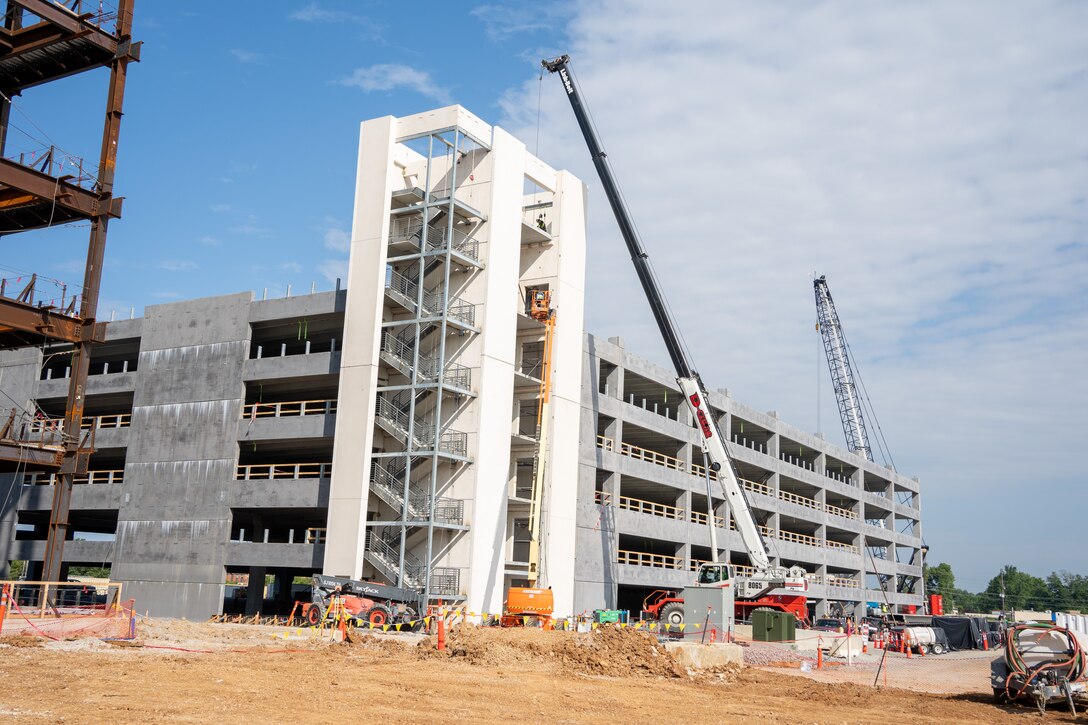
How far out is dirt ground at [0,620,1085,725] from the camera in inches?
690

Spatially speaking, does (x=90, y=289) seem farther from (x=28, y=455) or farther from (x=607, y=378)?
(x=607, y=378)

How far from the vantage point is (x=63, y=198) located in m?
38.2

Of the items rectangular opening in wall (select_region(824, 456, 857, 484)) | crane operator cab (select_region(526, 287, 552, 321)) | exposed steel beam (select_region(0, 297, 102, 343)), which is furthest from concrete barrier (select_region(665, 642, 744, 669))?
rectangular opening in wall (select_region(824, 456, 857, 484))

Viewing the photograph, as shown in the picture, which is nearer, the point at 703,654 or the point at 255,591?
the point at 703,654

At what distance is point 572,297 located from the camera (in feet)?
173

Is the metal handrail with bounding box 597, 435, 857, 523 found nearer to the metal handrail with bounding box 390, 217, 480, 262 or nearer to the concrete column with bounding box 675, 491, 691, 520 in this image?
the concrete column with bounding box 675, 491, 691, 520

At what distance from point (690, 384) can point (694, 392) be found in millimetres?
481

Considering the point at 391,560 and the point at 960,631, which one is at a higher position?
the point at 391,560

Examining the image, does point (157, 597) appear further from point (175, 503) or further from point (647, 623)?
point (647, 623)

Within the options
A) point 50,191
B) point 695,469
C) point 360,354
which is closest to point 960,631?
point 695,469

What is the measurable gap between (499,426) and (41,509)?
28.4m

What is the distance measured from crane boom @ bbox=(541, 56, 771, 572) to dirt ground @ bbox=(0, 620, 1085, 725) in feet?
62.6

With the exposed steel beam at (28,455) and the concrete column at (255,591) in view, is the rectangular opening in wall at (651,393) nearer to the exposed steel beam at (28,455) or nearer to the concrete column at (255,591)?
the concrete column at (255,591)

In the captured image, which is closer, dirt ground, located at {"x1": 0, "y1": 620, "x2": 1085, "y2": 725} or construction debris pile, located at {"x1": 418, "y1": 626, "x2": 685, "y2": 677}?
dirt ground, located at {"x1": 0, "y1": 620, "x2": 1085, "y2": 725}
